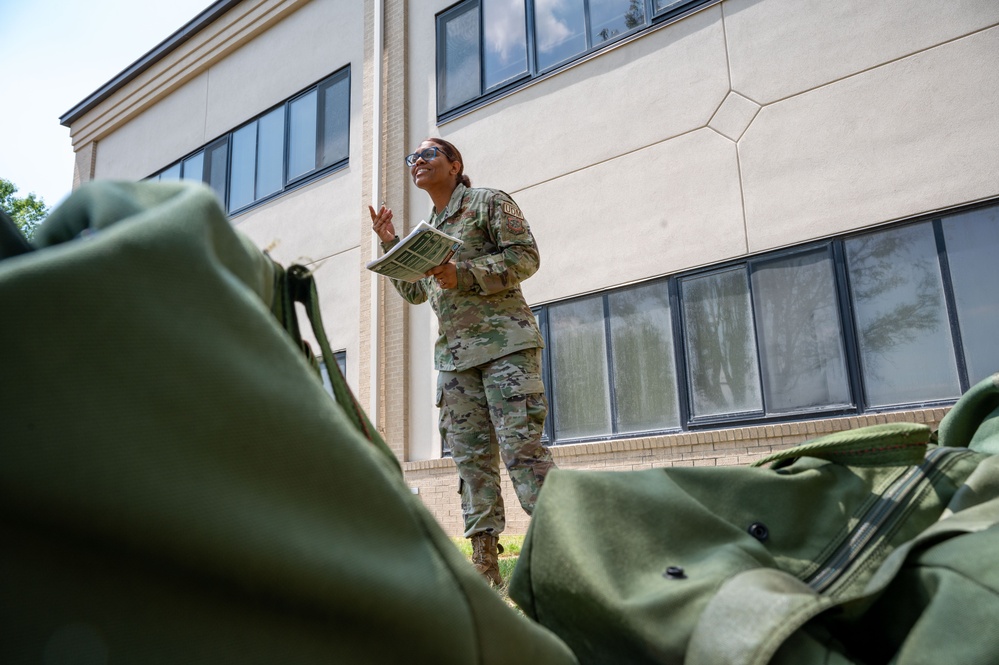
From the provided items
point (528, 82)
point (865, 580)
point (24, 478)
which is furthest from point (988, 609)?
point (528, 82)

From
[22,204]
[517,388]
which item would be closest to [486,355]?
[517,388]

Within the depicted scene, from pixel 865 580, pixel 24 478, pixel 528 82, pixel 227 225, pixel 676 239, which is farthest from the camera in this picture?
pixel 528 82

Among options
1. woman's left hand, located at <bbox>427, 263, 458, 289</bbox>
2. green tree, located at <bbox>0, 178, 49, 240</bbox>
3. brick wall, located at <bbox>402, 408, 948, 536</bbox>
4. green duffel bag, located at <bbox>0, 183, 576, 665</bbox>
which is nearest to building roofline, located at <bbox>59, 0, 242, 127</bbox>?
brick wall, located at <bbox>402, 408, 948, 536</bbox>

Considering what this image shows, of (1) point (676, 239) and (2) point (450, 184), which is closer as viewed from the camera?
(2) point (450, 184)

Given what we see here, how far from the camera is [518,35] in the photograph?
8.14 meters

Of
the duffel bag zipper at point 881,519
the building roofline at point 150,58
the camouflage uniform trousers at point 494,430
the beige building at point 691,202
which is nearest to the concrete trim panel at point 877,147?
the beige building at point 691,202

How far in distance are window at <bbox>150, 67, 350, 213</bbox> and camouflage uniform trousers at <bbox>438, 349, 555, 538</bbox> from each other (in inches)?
262

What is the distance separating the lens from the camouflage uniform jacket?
136 inches

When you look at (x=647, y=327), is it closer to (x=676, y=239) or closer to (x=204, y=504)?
(x=676, y=239)

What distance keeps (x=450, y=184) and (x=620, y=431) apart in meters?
3.65

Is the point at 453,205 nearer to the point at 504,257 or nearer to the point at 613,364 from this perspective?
the point at 504,257

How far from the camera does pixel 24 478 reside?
1.82 feet

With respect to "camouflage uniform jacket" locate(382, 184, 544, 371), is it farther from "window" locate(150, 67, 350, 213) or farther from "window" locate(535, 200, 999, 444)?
"window" locate(150, 67, 350, 213)

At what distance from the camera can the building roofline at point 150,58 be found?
11.5 meters
